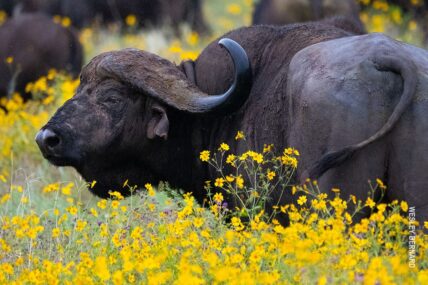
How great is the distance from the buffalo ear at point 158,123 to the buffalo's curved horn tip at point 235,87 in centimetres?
25

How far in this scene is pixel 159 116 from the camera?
23.0 feet

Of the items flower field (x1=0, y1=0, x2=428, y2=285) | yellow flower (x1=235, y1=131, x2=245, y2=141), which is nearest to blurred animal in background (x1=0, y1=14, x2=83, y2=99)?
flower field (x1=0, y1=0, x2=428, y2=285)

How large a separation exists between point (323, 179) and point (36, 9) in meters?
15.0

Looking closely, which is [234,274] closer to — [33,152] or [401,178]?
[401,178]

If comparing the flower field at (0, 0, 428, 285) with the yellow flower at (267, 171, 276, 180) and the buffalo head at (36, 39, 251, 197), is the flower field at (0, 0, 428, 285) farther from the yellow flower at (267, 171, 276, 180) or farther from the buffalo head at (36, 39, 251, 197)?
the buffalo head at (36, 39, 251, 197)

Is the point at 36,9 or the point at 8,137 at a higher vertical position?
the point at 8,137

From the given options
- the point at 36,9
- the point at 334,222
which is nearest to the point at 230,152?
the point at 334,222

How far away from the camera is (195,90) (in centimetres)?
706

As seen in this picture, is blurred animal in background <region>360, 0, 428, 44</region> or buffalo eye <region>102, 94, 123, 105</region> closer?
buffalo eye <region>102, 94, 123, 105</region>

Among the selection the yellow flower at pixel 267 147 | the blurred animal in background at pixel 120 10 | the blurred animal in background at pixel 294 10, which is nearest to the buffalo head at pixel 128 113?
the yellow flower at pixel 267 147

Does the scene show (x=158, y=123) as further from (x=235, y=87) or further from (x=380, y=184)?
(x=380, y=184)

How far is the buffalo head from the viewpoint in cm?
687

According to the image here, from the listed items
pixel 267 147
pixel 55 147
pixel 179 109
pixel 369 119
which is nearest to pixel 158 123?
pixel 179 109

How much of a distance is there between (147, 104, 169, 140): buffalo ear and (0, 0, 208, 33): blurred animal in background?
12.5 metres
